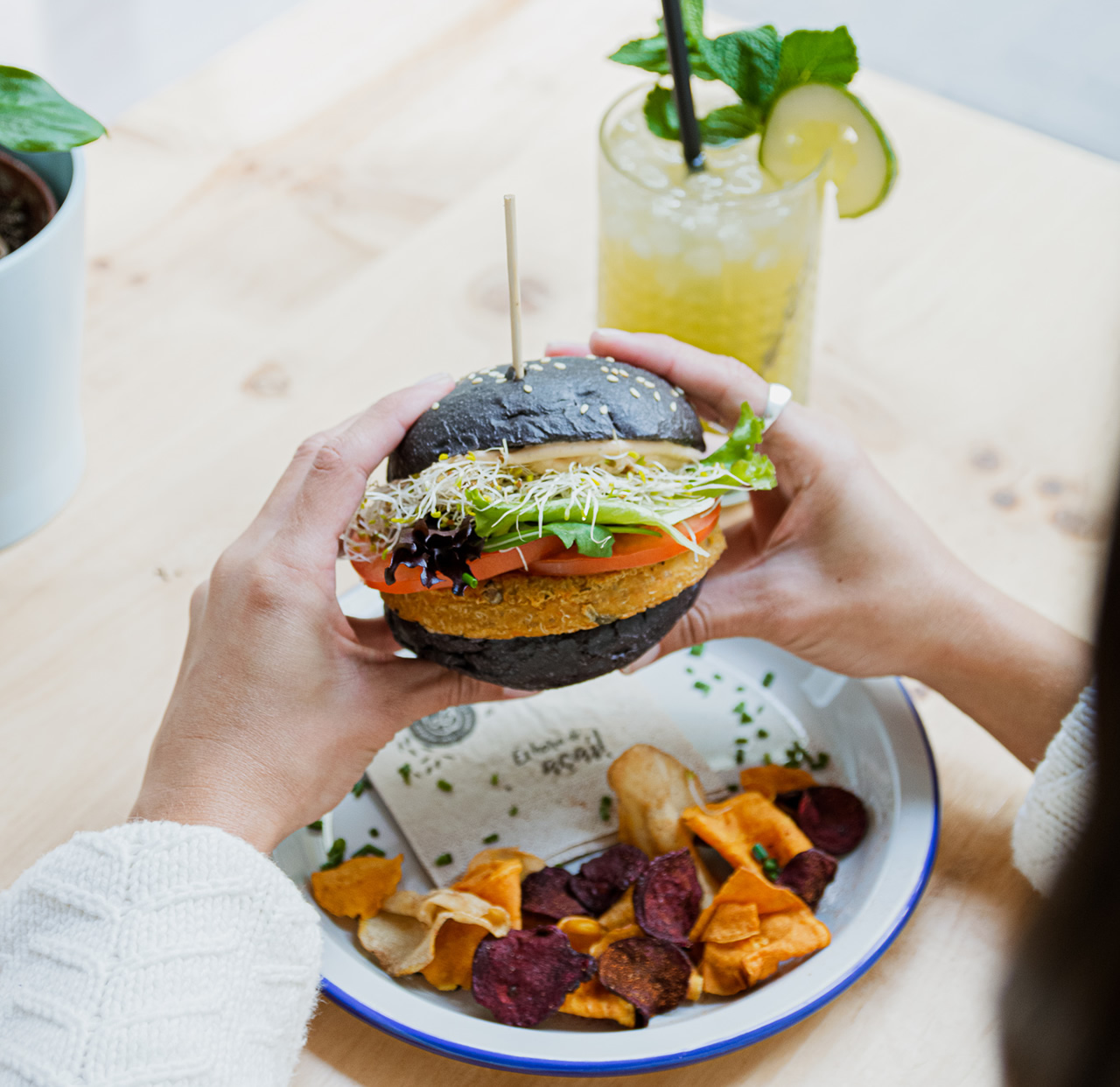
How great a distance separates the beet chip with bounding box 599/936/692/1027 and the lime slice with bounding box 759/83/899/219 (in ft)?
3.90

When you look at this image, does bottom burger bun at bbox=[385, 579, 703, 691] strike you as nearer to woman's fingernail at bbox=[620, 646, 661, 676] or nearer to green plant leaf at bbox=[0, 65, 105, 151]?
woman's fingernail at bbox=[620, 646, 661, 676]

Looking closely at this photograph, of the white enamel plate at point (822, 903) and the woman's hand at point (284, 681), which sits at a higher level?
the woman's hand at point (284, 681)

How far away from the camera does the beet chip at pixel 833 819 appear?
158cm

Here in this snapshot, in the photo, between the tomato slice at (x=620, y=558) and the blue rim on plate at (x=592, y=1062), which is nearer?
the blue rim on plate at (x=592, y=1062)

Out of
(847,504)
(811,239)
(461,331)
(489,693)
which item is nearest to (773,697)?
(847,504)

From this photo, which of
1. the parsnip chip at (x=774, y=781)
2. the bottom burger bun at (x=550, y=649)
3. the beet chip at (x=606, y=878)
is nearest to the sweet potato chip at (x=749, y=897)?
the beet chip at (x=606, y=878)

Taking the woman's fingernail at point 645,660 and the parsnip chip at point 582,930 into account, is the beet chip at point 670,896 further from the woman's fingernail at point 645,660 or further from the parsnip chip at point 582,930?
the woman's fingernail at point 645,660

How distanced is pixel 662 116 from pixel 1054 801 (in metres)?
1.19

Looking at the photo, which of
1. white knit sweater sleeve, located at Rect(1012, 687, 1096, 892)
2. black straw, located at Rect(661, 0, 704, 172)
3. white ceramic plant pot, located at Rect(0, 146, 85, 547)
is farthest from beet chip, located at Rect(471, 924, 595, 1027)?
black straw, located at Rect(661, 0, 704, 172)

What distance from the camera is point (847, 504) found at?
66.4 inches

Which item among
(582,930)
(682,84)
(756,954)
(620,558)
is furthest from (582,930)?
(682,84)

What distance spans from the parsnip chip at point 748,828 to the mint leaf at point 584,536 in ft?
1.30

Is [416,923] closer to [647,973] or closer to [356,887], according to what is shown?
[356,887]

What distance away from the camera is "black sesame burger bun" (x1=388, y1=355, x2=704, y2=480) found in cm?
146
